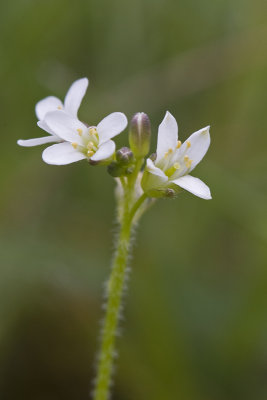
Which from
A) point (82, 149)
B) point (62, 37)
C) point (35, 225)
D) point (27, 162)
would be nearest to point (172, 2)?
point (62, 37)

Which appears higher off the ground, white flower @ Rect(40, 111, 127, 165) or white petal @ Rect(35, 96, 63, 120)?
white petal @ Rect(35, 96, 63, 120)

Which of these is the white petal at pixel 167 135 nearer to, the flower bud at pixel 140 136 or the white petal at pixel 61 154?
the flower bud at pixel 140 136

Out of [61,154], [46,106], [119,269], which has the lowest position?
[119,269]

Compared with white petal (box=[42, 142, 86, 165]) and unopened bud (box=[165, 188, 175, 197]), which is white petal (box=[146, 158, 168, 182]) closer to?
unopened bud (box=[165, 188, 175, 197])

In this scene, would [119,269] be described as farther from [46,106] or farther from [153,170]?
[46,106]

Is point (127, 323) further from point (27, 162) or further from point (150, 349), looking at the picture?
point (27, 162)

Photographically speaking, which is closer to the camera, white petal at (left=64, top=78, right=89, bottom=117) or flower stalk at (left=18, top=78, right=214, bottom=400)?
flower stalk at (left=18, top=78, right=214, bottom=400)

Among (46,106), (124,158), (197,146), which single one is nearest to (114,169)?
(124,158)

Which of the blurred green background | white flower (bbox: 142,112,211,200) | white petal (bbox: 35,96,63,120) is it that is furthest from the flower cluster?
the blurred green background
